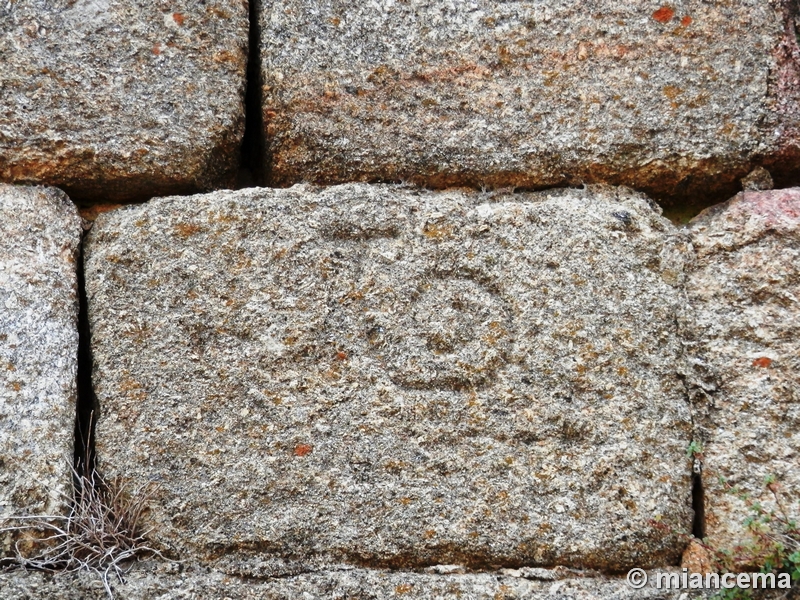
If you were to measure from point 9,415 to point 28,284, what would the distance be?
0.23m

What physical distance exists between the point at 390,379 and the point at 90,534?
21.8 inches

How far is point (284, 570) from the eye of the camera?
1588mm

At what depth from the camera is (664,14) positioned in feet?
6.19

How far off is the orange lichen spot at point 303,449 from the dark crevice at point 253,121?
573 millimetres

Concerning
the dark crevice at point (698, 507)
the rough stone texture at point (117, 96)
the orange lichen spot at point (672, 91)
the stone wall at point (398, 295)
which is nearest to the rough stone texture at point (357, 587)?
the stone wall at point (398, 295)

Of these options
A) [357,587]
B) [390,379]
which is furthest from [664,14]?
[357,587]

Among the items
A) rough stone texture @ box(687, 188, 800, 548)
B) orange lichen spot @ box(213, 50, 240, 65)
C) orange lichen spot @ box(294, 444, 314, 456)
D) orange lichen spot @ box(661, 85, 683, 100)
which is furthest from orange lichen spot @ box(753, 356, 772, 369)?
orange lichen spot @ box(213, 50, 240, 65)

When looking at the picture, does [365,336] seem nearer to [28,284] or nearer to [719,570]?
[28,284]

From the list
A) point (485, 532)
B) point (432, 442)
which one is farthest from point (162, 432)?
point (485, 532)

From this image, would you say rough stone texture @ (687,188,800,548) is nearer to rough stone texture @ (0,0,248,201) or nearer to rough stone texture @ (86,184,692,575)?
rough stone texture @ (86,184,692,575)

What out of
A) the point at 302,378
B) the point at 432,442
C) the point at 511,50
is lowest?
the point at 432,442

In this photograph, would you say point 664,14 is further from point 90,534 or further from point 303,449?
point 90,534

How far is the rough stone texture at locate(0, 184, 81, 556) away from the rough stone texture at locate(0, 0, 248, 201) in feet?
0.27

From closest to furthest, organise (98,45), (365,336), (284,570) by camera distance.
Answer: (284,570) < (365,336) < (98,45)
